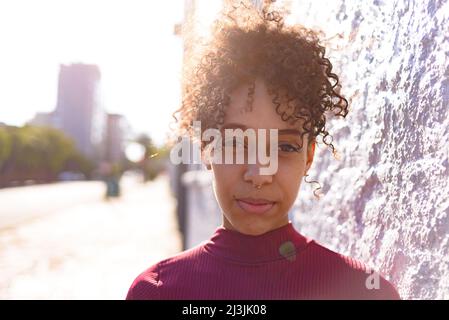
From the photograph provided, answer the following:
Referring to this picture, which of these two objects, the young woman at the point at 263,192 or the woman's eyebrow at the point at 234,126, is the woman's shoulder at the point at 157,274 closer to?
the young woman at the point at 263,192

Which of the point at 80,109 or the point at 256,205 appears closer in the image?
the point at 256,205

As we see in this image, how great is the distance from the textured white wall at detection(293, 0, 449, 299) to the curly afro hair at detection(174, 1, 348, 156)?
218mm

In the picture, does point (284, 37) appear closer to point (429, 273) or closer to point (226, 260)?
point (226, 260)

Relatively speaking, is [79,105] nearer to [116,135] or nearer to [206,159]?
[116,135]

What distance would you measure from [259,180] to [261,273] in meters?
0.25

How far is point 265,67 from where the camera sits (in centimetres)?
145

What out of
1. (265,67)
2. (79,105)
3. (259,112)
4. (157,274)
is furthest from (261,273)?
(79,105)

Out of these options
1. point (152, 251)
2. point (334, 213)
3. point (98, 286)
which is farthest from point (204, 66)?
point (152, 251)

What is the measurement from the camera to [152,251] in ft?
29.5

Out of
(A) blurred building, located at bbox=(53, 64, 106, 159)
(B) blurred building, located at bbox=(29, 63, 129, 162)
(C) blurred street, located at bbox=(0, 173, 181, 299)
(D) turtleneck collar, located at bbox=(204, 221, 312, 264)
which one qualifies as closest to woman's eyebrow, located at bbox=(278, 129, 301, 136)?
(D) turtleneck collar, located at bbox=(204, 221, 312, 264)

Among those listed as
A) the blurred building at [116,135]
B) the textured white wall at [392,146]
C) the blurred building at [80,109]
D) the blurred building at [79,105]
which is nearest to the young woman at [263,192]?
the textured white wall at [392,146]

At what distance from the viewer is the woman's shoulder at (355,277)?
1310mm

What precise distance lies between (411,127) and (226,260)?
0.63m

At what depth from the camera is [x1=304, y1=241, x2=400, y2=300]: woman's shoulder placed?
1.31 m
